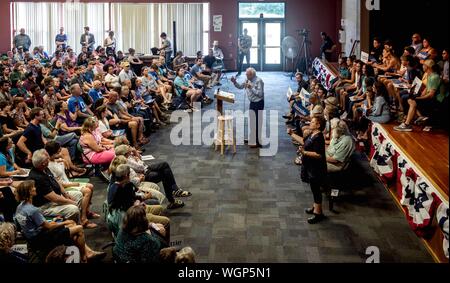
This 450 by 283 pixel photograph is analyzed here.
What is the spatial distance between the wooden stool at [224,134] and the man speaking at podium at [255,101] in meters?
0.34

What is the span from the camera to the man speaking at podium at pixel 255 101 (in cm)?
949

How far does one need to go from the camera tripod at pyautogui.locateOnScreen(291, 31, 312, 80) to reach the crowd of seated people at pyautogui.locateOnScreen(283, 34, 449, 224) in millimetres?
6548

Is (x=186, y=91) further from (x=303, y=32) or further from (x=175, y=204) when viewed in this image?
(x=303, y=32)

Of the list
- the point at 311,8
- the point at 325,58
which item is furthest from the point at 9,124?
the point at 311,8

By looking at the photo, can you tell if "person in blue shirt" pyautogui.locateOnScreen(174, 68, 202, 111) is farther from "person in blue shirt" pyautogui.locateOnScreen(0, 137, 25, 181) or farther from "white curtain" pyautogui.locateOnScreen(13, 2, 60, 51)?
"white curtain" pyautogui.locateOnScreen(13, 2, 60, 51)

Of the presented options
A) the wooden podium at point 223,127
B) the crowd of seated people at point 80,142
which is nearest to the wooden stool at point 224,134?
the wooden podium at point 223,127

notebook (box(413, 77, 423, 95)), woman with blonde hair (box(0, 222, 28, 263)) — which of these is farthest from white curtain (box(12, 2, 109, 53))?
woman with blonde hair (box(0, 222, 28, 263))

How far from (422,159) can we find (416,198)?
624 millimetres

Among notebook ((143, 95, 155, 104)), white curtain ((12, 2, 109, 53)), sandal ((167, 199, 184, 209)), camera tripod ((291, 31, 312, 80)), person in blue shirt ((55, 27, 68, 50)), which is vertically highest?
white curtain ((12, 2, 109, 53))

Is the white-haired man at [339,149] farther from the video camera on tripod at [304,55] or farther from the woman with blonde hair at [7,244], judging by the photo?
the video camera on tripod at [304,55]

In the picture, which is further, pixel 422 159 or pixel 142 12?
pixel 142 12

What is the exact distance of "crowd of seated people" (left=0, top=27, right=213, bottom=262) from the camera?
5445mm
